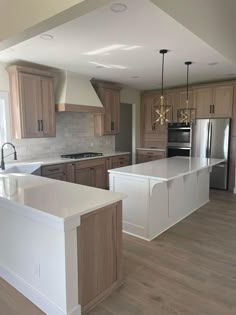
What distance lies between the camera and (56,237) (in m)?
1.68

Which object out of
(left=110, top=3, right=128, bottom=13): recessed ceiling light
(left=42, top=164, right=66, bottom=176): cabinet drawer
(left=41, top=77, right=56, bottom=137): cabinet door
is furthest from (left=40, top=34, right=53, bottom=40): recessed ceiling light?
(left=42, top=164, right=66, bottom=176): cabinet drawer

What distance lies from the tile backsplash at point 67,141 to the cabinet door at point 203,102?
2266 millimetres

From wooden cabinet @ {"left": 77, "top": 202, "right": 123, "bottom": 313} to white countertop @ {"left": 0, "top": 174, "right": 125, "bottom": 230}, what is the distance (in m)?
0.11

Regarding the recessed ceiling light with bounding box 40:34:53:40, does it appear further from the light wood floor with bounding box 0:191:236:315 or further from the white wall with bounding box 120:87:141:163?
the white wall with bounding box 120:87:141:163

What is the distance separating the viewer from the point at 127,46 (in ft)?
9.76

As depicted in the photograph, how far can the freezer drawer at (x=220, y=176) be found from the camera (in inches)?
207

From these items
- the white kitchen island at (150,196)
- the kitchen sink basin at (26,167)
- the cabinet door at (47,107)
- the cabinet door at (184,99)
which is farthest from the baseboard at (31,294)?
the cabinet door at (184,99)

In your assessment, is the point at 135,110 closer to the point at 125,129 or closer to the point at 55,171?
the point at 125,129

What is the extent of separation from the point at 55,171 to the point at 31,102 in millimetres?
1214

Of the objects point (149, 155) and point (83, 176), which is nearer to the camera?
point (83, 176)

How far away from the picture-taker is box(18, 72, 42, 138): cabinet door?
3819mm

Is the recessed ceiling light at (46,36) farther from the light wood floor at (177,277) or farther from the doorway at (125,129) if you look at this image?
the doorway at (125,129)

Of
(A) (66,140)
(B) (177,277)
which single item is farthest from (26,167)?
(B) (177,277)

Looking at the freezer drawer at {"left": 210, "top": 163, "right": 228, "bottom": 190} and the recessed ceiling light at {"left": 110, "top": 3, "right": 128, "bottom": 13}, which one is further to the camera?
the freezer drawer at {"left": 210, "top": 163, "right": 228, "bottom": 190}
